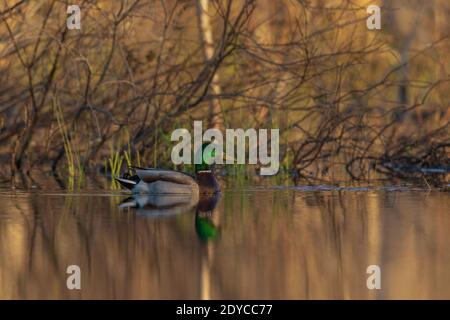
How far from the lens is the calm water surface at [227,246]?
6.45 metres

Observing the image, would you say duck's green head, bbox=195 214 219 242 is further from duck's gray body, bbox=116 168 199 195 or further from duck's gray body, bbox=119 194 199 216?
duck's gray body, bbox=116 168 199 195

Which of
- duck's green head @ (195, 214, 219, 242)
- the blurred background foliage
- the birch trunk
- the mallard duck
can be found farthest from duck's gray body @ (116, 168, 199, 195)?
the birch trunk

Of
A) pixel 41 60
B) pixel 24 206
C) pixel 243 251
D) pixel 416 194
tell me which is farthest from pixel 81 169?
pixel 243 251

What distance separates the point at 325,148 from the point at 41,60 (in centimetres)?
382

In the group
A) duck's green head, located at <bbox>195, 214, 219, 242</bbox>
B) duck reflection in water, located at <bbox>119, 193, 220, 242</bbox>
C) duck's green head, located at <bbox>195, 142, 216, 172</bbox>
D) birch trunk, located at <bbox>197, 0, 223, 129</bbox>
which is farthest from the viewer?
birch trunk, located at <bbox>197, 0, 223, 129</bbox>

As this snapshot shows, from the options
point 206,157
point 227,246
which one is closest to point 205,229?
point 227,246

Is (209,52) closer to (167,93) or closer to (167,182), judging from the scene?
(167,93)

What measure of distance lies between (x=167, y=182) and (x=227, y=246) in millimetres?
3628

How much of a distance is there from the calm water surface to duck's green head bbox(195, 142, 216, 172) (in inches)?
25.8

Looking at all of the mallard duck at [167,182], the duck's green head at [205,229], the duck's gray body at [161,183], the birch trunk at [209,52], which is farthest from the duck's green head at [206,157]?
the duck's green head at [205,229]

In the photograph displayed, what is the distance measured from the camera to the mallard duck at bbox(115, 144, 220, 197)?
11438 millimetres

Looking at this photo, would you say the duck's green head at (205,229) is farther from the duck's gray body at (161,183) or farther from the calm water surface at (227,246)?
the duck's gray body at (161,183)

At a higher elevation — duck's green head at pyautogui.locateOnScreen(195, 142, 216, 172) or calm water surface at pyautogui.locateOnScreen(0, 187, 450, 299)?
duck's green head at pyautogui.locateOnScreen(195, 142, 216, 172)
